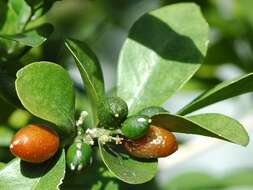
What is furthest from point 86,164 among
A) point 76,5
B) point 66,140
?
point 76,5

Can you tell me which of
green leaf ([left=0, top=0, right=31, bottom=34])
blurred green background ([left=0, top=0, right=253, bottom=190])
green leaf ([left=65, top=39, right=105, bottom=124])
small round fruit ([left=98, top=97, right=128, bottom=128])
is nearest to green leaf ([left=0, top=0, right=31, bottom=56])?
green leaf ([left=0, top=0, right=31, bottom=34])

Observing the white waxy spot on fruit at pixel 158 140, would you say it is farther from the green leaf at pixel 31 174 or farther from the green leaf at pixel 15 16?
the green leaf at pixel 15 16

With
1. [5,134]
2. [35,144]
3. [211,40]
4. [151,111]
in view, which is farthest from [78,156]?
[211,40]

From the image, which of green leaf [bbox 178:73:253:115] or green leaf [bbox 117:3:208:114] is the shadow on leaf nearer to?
green leaf [bbox 117:3:208:114]

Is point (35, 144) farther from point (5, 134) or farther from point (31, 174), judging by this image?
point (5, 134)

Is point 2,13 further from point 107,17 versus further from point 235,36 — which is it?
point 235,36
